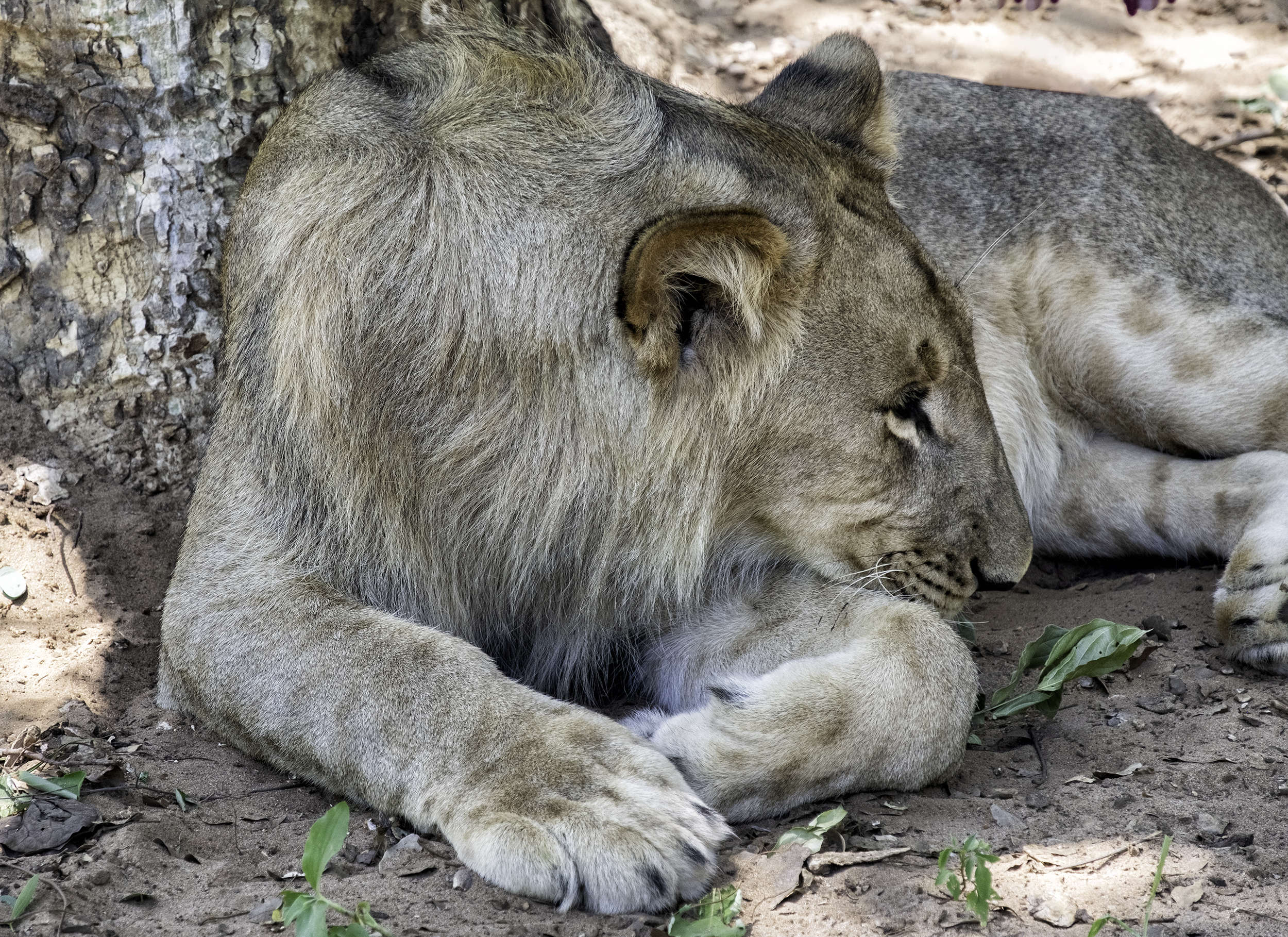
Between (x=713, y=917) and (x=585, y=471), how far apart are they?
1021 mm

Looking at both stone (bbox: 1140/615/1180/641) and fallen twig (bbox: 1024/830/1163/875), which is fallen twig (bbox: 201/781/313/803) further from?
stone (bbox: 1140/615/1180/641)

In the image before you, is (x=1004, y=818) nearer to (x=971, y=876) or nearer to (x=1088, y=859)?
(x=1088, y=859)

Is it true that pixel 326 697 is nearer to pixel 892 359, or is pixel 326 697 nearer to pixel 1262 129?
pixel 892 359

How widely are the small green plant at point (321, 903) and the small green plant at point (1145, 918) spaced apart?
1089mm

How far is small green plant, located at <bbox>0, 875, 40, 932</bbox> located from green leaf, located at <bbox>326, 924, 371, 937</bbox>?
0.53m

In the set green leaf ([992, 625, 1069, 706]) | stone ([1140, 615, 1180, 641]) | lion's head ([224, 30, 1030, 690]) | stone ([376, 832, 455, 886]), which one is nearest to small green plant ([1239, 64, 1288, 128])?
stone ([1140, 615, 1180, 641])

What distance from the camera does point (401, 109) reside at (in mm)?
2939

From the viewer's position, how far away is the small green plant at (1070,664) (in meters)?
2.95

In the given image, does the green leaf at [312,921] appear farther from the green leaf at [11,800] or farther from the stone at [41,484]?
the stone at [41,484]

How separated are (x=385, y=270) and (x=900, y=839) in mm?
1538

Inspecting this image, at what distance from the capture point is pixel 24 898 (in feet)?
7.06

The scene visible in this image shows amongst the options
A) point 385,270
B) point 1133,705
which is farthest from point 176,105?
point 1133,705

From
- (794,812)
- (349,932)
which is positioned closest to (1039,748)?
(794,812)

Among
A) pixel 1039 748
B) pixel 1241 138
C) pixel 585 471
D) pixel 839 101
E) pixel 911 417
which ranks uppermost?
pixel 839 101
